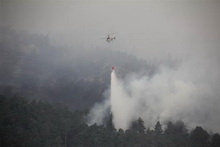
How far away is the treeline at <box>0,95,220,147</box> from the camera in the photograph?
5894 centimetres

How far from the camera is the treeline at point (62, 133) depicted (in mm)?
58938

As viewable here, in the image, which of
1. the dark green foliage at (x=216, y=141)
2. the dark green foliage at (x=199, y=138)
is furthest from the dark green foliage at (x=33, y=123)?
the dark green foliage at (x=216, y=141)

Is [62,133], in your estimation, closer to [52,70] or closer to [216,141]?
[216,141]

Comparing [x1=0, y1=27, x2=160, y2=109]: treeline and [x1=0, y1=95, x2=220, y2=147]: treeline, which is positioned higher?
[x1=0, y1=27, x2=160, y2=109]: treeline

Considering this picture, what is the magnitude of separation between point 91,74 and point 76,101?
24.6 m

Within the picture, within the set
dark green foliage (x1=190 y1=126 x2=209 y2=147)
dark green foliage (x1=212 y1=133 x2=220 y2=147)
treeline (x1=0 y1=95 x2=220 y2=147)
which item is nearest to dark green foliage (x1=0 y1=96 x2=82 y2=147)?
treeline (x1=0 y1=95 x2=220 y2=147)

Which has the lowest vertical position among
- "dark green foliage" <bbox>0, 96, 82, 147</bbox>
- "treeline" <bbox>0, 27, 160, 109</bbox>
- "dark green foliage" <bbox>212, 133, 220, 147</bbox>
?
"dark green foliage" <bbox>212, 133, 220, 147</bbox>

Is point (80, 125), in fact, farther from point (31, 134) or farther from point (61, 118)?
point (31, 134)

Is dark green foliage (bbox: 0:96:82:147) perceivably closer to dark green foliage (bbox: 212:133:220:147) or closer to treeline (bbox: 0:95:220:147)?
treeline (bbox: 0:95:220:147)

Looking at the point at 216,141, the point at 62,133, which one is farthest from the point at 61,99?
the point at 216,141

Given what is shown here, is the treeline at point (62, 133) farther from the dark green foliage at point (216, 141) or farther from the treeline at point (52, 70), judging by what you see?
the treeline at point (52, 70)

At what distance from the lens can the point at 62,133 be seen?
64.9 m

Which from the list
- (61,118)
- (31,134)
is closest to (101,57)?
(61,118)

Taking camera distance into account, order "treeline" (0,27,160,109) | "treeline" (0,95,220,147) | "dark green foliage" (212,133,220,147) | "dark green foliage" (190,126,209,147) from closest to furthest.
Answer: "treeline" (0,95,220,147) < "dark green foliage" (212,133,220,147) < "dark green foliage" (190,126,209,147) < "treeline" (0,27,160,109)
